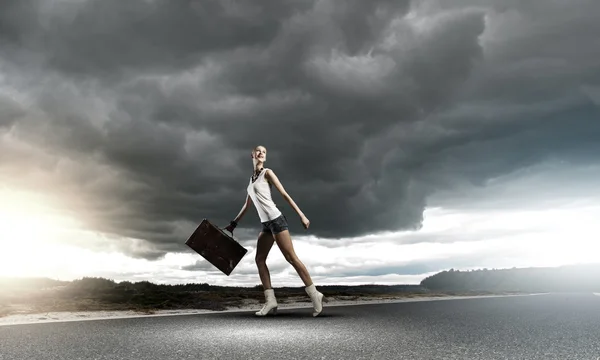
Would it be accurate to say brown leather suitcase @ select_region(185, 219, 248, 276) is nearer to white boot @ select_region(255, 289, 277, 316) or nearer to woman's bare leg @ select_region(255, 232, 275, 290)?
woman's bare leg @ select_region(255, 232, 275, 290)

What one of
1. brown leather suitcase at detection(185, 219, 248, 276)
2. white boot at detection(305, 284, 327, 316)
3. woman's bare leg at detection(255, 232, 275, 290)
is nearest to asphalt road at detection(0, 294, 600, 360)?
white boot at detection(305, 284, 327, 316)

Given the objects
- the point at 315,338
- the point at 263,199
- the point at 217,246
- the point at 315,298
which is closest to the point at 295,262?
the point at 315,298

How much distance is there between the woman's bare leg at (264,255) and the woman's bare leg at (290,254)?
0.40m

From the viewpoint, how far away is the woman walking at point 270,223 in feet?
26.6

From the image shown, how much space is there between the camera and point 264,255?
868 centimetres

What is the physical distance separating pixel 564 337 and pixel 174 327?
4981 millimetres

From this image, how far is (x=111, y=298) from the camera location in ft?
37.5

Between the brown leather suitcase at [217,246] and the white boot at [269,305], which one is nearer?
the white boot at [269,305]

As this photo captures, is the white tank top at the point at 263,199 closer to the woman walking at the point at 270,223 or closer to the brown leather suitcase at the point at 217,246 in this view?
the woman walking at the point at 270,223

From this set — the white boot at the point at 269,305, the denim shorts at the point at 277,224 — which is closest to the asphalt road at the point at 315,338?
the white boot at the point at 269,305

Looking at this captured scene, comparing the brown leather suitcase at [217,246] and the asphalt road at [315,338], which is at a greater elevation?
the brown leather suitcase at [217,246]

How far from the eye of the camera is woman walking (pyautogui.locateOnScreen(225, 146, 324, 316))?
320 inches

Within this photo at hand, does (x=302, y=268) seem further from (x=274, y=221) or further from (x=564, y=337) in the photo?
(x=564, y=337)

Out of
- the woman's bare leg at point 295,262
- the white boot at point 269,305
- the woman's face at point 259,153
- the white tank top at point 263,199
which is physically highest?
the woman's face at point 259,153
